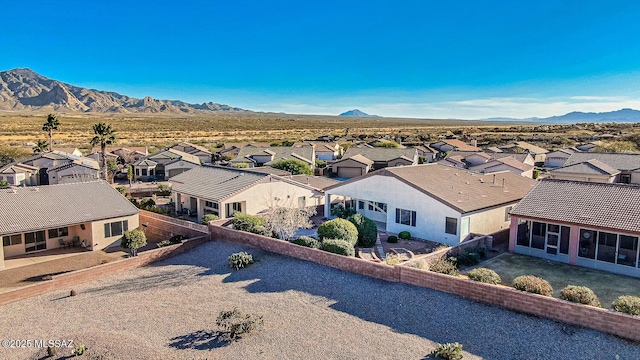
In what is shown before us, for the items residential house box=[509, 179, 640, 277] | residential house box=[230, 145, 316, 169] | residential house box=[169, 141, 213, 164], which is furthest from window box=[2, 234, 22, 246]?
residential house box=[169, 141, 213, 164]

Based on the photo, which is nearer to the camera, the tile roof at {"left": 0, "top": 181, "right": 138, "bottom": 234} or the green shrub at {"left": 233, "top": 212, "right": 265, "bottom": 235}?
the tile roof at {"left": 0, "top": 181, "right": 138, "bottom": 234}

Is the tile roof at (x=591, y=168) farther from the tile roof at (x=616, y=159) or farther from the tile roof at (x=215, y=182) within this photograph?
the tile roof at (x=215, y=182)


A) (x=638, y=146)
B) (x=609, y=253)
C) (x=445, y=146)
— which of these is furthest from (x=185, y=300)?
(x=638, y=146)

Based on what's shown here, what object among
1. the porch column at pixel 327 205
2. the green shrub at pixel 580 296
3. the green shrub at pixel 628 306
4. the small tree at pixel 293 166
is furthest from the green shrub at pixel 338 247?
the small tree at pixel 293 166

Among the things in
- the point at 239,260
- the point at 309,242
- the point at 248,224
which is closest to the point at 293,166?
the point at 248,224

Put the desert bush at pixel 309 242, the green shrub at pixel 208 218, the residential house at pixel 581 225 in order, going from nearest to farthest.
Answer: the residential house at pixel 581 225
the desert bush at pixel 309 242
the green shrub at pixel 208 218

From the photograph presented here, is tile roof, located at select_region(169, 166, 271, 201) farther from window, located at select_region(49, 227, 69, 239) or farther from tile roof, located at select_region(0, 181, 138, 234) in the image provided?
window, located at select_region(49, 227, 69, 239)
